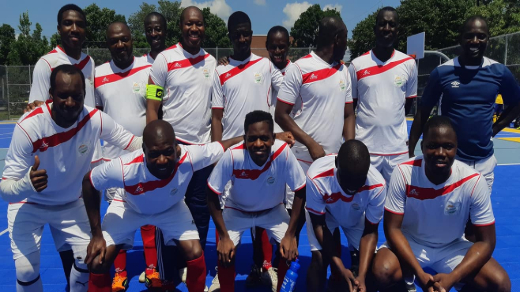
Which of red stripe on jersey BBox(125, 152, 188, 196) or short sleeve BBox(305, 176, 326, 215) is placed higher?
red stripe on jersey BBox(125, 152, 188, 196)

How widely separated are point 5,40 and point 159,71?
29.4 metres

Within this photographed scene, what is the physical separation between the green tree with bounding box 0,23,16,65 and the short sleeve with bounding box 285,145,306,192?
27.7 meters

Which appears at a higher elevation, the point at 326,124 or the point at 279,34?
the point at 279,34

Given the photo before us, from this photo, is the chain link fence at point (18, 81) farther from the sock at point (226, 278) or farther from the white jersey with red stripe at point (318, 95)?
the sock at point (226, 278)

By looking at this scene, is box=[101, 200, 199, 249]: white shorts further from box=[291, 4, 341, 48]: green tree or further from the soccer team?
box=[291, 4, 341, 48]: green tree

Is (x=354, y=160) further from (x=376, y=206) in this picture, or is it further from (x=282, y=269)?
(x=282, y=269)

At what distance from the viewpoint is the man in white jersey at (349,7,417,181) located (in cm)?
379

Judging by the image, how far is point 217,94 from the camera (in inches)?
152

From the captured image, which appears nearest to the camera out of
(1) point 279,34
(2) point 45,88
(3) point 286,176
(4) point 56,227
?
(4) point 56,227

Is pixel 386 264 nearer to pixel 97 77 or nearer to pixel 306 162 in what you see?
pixel 306 162

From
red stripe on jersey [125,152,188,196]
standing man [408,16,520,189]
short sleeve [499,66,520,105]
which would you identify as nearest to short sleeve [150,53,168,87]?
red stripe on jersey [125,152,188,196]

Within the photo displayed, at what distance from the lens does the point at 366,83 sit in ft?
12.5

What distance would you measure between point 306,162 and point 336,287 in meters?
1.14

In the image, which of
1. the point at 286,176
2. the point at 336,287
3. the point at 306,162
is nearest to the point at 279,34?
the point at 306,162
